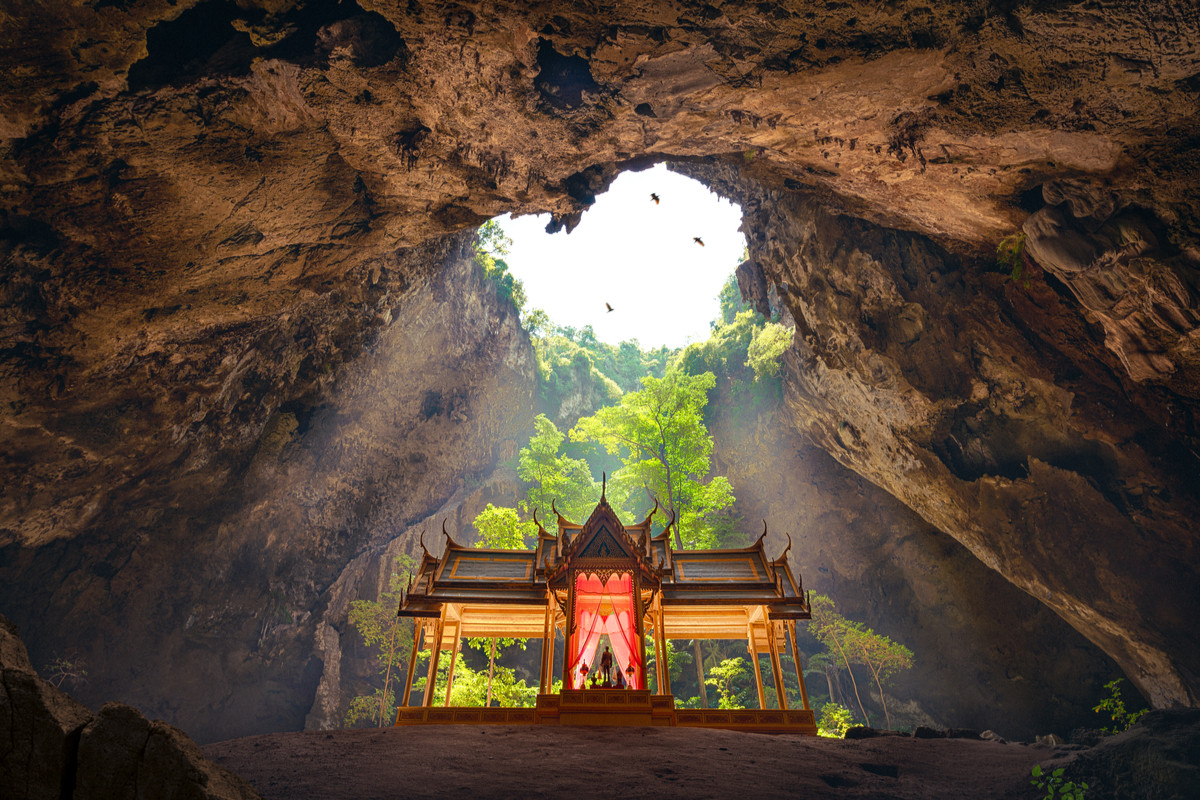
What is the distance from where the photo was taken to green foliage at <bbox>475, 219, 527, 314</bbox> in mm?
28875

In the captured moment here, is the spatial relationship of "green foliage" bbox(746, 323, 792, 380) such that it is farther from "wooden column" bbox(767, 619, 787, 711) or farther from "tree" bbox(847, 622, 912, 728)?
"wooden column" bbox(767, 619, 787, 711)

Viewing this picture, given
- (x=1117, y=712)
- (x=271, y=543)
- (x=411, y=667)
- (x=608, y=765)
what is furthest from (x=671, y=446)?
(x=608, y=765)

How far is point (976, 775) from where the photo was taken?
26.7 ft

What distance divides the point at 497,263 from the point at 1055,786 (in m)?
29.1

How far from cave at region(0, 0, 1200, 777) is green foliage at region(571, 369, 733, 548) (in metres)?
5.00

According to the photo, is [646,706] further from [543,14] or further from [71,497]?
[71,497]

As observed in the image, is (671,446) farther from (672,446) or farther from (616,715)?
(616,715)

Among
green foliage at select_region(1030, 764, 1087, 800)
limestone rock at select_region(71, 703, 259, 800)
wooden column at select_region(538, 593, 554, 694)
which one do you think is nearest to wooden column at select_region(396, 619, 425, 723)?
wooden column at select_region(538, 593, 554, 694)

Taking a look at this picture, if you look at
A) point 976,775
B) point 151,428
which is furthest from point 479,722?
point 151,428

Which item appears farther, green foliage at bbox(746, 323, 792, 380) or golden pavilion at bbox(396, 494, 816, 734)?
green foliage at bbox(746, 323, 792, 380)

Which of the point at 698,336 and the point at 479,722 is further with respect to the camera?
the point at 698,336

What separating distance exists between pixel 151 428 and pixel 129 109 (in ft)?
30.1

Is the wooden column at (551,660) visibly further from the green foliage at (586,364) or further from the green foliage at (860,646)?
the green foliage at (586,364)

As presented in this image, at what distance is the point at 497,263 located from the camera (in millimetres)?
30594
